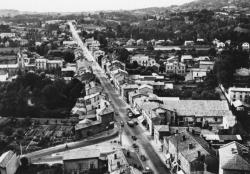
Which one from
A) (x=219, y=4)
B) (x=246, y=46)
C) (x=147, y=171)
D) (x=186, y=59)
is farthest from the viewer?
(x=219, y=4)

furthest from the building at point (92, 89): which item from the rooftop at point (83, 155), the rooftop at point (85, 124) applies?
the rooftop at point (83, 155)

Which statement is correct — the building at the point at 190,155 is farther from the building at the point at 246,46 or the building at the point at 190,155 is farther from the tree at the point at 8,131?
the building at the point at 246,46

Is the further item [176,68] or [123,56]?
[123,56]

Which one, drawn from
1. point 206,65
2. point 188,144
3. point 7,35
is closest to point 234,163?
point 188,144

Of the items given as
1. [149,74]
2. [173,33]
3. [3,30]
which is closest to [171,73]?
[149,74]

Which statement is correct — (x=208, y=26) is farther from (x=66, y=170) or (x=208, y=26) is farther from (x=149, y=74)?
(x=66, y=170)

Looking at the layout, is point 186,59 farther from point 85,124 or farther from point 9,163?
point 9,163
